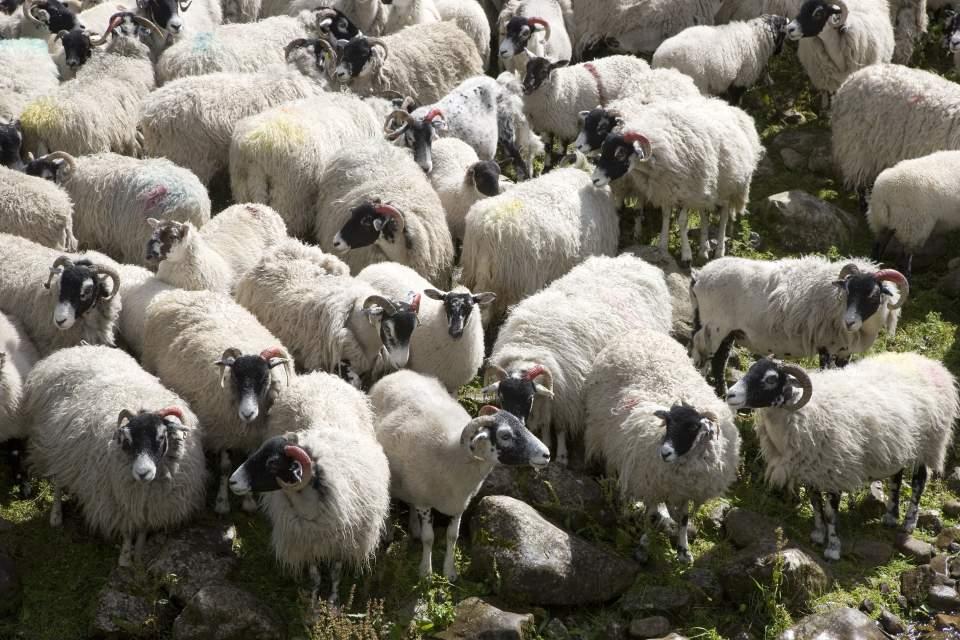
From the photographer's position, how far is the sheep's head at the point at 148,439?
8703 millimetres

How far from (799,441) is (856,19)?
292 inches

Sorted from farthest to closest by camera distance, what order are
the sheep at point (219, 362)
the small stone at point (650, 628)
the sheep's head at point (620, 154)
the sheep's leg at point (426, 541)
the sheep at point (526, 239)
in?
the sheep's head at point (620, 154) < the sheep at point (526, 239) < the sheep at point (219, 362) < the sheep's leg at point (426, 541) < the small stone at point (650, 628)

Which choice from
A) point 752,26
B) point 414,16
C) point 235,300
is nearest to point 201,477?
point 235,300

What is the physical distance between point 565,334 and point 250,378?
105 inches

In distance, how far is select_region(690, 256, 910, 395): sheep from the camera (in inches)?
425

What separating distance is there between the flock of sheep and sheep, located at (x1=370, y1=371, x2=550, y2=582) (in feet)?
0.08

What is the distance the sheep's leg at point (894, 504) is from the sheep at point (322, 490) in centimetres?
403

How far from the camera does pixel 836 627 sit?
28.8 ft

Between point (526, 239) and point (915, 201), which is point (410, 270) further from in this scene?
point (915, 201)

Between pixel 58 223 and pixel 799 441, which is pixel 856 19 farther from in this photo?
pixel 58 223

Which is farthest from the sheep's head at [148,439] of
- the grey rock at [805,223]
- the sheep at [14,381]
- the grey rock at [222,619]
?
the grey rock at [805,223]

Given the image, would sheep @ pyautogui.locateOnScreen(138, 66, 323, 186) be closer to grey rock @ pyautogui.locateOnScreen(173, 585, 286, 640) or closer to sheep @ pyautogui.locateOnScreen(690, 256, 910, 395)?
sheep @ pyautogui.locateOnScreen(690, 256, 910, 395)

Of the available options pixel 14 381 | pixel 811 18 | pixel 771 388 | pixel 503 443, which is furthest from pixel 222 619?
pixel 811 18

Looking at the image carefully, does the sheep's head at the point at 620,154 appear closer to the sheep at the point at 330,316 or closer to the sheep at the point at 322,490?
the sheep at the point at 330,316
